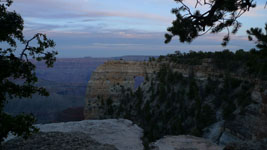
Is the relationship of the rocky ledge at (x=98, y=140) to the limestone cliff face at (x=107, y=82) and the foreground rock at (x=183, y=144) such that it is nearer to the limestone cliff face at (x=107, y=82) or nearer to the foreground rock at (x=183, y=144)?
the foreground rock at (x=183, y=144)

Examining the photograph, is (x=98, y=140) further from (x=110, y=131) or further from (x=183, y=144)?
(x=183, y=144)

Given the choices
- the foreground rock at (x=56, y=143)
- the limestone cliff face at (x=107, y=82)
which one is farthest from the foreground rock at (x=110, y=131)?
the limestone cliff face at (x=107, y=82)

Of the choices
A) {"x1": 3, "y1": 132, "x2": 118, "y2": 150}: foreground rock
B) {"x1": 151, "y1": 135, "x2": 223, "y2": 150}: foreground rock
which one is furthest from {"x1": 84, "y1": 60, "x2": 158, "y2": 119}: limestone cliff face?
{"x1": 3, "y1": 132, "x2": 118, "y2": 150}: foreground rock

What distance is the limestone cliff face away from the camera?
131 feet

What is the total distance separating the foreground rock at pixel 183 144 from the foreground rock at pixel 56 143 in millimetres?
2380

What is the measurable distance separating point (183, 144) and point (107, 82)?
29.1 meters

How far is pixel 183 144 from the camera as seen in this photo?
12477 mm

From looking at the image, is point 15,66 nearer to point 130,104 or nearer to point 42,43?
point 42,43

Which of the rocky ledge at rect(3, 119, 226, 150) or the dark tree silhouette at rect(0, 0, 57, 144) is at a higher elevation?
the dark tree silhouette at rect(0, 0, 57, 144)

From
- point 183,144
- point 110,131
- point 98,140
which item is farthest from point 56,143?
point 183,144

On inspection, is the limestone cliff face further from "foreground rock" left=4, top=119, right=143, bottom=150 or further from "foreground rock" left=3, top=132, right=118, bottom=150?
"foreground rock" left=3, top=132, right=118, bottom=150

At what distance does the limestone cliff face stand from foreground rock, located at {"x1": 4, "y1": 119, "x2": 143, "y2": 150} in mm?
22936

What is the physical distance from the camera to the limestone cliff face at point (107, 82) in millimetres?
39938

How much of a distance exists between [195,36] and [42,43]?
443 cm
